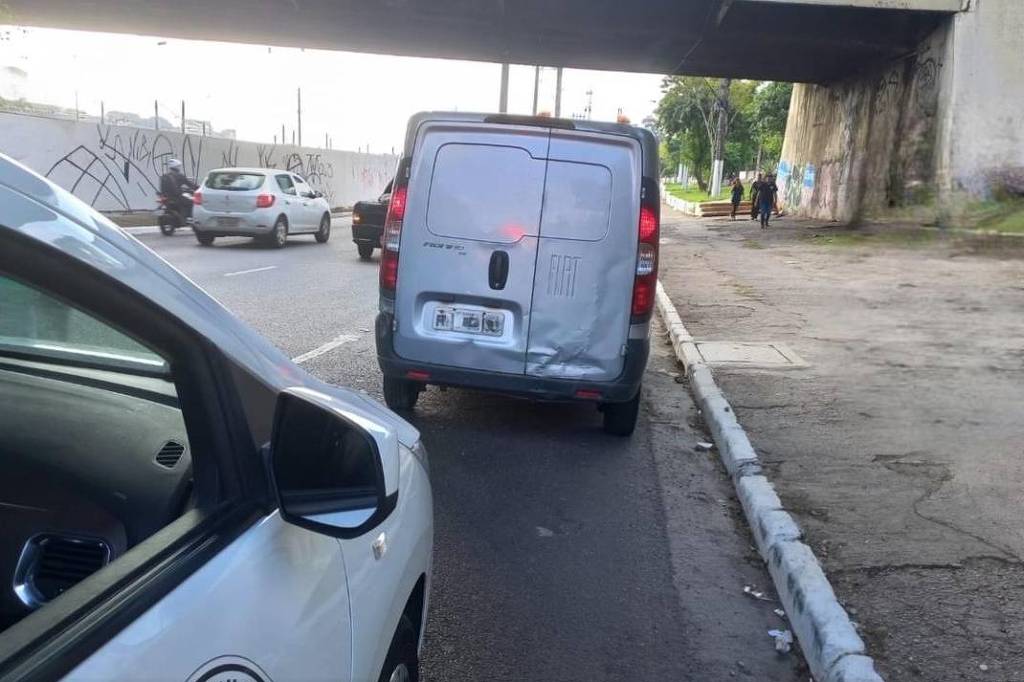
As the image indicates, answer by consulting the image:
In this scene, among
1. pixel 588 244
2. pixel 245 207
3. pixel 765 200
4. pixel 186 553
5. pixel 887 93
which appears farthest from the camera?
pixel 765 200

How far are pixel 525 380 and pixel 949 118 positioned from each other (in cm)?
1825

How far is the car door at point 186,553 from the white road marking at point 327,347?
A: 235 inches

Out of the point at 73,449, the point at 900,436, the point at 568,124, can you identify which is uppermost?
the point at 568,124

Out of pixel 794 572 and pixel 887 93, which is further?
pixel 887 93

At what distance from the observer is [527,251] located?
18.8ft

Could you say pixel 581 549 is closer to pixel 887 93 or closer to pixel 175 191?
pixel 175 191

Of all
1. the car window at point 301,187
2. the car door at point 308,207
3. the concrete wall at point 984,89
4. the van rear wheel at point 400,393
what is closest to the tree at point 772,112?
the concrete wall at point 984,89

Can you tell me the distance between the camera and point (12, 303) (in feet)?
8.37

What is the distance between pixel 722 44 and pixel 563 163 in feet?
70.8

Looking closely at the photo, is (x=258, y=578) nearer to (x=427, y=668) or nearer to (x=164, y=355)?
(x=164, y=355)

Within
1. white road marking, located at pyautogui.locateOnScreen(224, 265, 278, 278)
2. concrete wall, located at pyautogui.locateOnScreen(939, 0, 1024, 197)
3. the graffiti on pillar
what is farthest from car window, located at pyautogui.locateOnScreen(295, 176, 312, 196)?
the graffiti on pillar

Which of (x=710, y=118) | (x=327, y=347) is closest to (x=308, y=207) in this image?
(x=327, y=347)

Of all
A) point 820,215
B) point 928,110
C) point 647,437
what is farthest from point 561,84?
point 647,437

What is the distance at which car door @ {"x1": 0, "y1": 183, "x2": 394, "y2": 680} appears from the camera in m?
1.36
